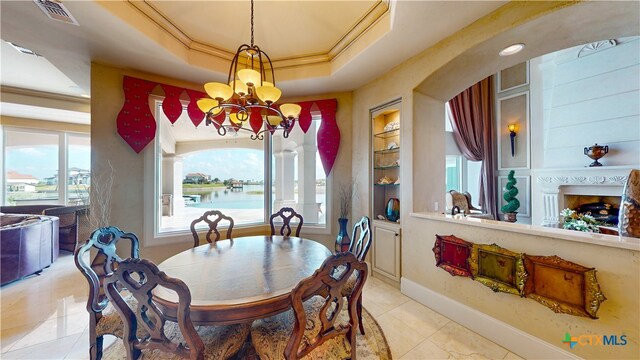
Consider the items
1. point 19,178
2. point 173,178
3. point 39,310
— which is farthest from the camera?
point 19,178

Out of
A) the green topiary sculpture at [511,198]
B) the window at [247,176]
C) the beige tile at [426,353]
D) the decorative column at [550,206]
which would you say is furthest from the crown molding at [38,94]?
the decorative column at [550,206]

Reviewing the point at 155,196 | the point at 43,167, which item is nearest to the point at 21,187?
the point at 43,167

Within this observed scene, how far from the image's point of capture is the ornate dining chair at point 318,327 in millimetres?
1056

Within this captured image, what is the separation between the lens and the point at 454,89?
2668 millimetres

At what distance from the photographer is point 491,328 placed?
74.0 inches


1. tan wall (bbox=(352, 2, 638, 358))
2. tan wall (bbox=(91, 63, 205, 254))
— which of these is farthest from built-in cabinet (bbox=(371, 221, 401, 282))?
tan wall (bbox=(91, 63, 205, 254))

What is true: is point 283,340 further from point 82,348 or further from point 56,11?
point 56,11

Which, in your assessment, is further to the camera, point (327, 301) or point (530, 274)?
point (530, 274)

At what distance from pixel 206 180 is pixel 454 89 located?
12.5 ft

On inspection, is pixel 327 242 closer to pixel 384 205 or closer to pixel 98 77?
pixel 384 205

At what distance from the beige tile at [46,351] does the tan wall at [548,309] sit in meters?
3.38

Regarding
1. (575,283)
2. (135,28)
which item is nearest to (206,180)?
(135,28)

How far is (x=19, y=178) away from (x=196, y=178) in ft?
15.6

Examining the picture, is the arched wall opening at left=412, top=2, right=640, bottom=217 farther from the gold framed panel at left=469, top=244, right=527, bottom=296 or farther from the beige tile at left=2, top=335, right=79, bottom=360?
the beige tile at left=2, top=335, right=79, bottom=360
